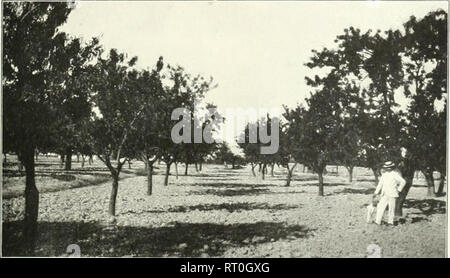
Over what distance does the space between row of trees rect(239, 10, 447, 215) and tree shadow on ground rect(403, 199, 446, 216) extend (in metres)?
0.28

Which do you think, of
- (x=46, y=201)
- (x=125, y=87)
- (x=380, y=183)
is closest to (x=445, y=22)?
(x=380, y=183)

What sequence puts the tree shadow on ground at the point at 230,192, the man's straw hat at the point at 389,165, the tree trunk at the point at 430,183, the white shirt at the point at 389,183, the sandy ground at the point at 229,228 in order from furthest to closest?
the tree shadow on ground at the point at 230,192
the tree trunk at the point at 430,183
the man's straw hat at the point at 389,165
the white shirt at the point at 389,183
the sandy ground at the point at 229,228

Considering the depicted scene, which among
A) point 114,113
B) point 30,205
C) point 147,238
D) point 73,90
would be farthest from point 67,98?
point 147,238

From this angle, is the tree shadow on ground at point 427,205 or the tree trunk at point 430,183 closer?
the tree shadow on ground at point 427,205

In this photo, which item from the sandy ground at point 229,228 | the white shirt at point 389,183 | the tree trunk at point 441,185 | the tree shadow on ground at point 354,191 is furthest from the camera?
the tree shadow on ground at point 354,191

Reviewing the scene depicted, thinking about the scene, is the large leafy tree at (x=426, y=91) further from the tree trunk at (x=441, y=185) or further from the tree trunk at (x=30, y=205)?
the tree trunk at (x=30, y=205)

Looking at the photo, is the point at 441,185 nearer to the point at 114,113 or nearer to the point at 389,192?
the point at 389,192

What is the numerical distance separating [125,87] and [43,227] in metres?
3.69

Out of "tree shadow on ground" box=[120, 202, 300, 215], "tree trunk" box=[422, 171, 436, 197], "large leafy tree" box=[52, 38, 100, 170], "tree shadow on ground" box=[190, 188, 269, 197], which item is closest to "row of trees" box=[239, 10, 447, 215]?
"tree trunk" box=[422, 171, 436, 197]

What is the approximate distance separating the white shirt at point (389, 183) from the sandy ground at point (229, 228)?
0.69m

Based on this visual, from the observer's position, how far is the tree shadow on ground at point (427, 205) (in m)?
8.31

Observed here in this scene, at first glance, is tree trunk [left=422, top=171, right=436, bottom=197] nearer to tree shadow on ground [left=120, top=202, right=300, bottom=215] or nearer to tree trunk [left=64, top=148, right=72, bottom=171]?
tree shadow on ground [left=120, top=202, right=300, bottom=215]

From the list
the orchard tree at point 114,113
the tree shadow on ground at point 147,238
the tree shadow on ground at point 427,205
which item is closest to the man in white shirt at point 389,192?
the tree shadow on ground at point 427,205
